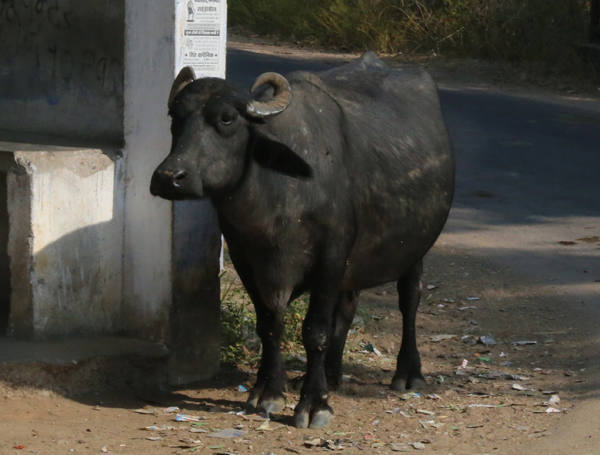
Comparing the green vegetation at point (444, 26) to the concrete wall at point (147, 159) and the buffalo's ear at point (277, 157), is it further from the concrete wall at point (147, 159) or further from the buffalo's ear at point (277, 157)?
the buffalo's ear at point (277, 157)

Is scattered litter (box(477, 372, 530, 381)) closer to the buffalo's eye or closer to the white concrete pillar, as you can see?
the white concrete pillar

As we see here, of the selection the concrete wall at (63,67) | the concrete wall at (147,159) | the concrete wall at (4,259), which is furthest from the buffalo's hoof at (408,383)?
the concrete wall at (4,259)

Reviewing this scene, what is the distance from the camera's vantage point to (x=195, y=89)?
4.50 metres

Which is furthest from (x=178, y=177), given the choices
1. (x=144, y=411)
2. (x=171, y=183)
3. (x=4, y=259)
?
(x=4, y=259)

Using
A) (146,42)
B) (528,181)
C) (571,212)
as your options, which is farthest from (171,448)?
(528,181)

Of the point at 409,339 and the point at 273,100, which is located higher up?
the point at 273,100

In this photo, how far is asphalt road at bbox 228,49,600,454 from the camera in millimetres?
6845

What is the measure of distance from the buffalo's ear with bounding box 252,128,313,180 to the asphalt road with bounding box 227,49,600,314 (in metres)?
2.97

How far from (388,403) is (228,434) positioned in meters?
1.03

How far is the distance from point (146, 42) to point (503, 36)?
13.8 metres

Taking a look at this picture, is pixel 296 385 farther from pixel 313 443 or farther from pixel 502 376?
pixel 502 376

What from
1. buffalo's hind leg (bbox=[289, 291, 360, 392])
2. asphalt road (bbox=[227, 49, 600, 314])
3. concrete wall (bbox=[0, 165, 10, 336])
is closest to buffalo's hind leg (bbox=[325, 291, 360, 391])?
buffalo's hind leg (bbox=[289, 291, 360, 392])

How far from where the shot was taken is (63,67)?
5.96m

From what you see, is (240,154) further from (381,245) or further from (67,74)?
(67,74)
